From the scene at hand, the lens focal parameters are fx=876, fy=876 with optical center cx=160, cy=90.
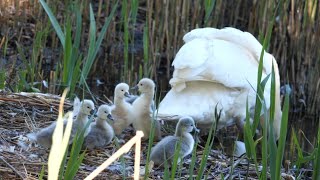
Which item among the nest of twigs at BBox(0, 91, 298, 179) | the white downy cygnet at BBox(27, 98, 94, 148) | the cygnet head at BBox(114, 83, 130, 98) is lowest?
the nest of twigs at BBox(0, 91, 298, 179)

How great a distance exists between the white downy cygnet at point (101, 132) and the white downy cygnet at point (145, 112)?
1.15 feet

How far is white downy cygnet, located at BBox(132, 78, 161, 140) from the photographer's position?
14.8ft

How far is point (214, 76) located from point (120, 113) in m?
0.77

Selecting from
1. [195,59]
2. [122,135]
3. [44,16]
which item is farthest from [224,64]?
[44,16]

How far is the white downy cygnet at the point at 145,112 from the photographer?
452cm

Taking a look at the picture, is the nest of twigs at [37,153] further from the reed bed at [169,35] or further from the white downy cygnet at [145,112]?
the reed bed at [169,35]

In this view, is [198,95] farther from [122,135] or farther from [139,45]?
[139,45]

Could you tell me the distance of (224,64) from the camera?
16.8ft

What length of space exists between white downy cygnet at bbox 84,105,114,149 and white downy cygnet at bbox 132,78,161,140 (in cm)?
35

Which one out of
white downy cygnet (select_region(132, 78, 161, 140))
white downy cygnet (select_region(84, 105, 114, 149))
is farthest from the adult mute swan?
white downy cygnet (select_region(84, 105, 114, 149))

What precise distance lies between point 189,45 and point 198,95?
299 millimetres

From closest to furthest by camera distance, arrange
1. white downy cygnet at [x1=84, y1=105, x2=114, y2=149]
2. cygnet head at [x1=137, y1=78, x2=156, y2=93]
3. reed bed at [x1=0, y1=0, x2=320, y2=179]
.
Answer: white downy cygnet at [x1=84, y1=105, x2=114, y2=149] → cygnet head at [x1=137, y1=78, x2=156, y2=93] → reed bed at [x1=0, y1=0, x2=320, y2=179]

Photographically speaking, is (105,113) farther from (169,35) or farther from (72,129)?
(169,35)

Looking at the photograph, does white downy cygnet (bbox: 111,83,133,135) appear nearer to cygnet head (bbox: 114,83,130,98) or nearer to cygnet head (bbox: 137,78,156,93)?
cygnet head (bbox: 114,83,130,98)
